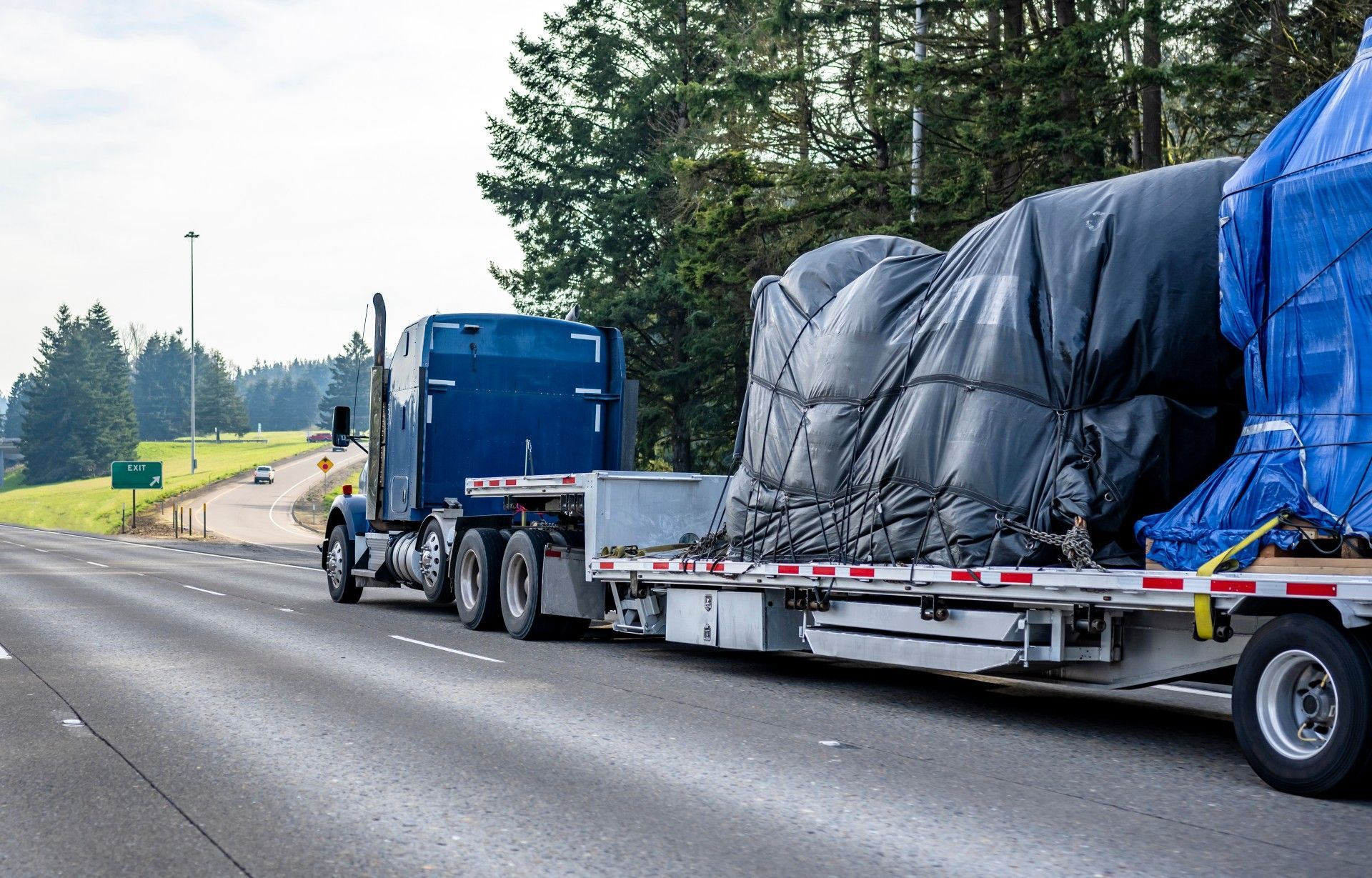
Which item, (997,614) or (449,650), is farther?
(449,650)

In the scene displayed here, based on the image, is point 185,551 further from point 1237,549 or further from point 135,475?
point 1237,549

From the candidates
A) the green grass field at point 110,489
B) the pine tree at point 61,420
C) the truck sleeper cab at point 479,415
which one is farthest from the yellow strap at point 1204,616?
the pine tree at point 61,420

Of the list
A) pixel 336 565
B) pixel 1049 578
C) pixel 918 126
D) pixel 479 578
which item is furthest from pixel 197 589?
pixel 1049 578

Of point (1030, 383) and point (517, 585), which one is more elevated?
point (1030, 383)

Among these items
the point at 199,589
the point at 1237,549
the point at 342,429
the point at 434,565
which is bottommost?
the point at 199,589

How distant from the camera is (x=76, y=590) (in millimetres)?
22906

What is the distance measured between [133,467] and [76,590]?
50.9 meters

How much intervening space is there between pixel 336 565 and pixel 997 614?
44.1 feet

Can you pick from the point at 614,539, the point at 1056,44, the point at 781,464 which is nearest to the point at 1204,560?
the point at 781,464

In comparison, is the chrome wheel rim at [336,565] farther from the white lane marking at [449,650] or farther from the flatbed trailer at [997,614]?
the flatbed trailer at [997,614]

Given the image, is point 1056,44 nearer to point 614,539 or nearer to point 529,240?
point 614,539

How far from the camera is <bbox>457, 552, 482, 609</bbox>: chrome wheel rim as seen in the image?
1541cm

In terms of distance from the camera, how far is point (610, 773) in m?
7.13

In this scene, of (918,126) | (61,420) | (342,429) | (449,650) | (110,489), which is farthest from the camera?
(61,420)
